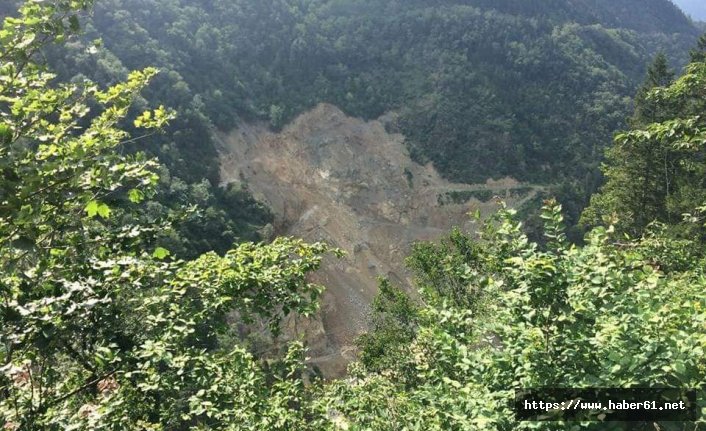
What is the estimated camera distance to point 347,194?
6303 centimetres

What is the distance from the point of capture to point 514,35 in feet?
309

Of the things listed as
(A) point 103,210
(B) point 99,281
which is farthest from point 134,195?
(B) point 99,281

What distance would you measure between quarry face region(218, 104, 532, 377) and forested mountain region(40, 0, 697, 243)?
271 cm

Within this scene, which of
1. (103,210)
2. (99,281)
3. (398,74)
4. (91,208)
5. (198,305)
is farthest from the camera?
(398,74)

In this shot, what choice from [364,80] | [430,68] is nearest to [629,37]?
[430,68]

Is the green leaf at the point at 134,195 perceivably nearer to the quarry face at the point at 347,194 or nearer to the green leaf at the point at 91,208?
→ the green leaf at the point at 91,208

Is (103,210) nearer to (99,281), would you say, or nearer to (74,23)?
(99,281)

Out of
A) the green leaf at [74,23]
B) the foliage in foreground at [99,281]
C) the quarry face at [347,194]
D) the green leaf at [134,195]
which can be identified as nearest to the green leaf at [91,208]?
the foliage in foreground at [99,281]

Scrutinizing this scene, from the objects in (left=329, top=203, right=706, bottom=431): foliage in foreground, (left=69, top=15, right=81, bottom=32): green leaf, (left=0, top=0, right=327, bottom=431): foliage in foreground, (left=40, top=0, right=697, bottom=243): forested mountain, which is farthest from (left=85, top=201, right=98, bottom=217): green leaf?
(left=40, top=0, right=697, bottom=243): forested mountain

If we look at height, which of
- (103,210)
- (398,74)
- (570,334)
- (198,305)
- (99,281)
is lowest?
→ (198,305)

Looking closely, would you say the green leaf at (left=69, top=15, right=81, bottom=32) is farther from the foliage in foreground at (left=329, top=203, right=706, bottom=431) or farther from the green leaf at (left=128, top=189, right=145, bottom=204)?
the foliage in foreground at (left=329, top=203, right=706, bottom=431)

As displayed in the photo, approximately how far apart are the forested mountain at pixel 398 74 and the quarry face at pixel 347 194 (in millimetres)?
2707

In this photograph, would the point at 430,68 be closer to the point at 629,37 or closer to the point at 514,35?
the point at 514,35

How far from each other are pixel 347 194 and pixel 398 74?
3095 cm
